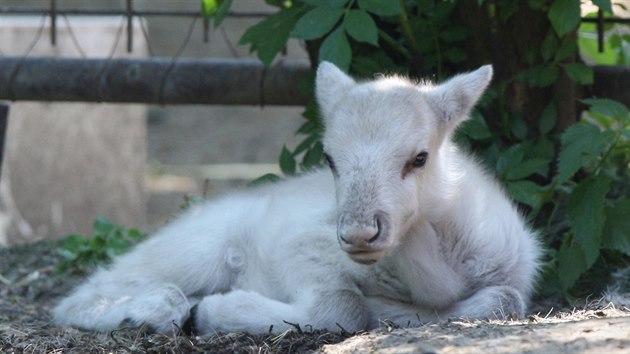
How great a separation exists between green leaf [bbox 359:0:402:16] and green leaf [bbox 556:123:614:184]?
1.04 metres

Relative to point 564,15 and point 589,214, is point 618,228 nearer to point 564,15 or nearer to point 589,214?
point 589,214

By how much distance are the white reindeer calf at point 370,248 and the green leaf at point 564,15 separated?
76cm

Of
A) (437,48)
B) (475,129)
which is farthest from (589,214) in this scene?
(437,48)

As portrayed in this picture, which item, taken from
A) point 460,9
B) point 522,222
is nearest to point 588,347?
point 522,222

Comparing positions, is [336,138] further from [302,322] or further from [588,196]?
[588,196]

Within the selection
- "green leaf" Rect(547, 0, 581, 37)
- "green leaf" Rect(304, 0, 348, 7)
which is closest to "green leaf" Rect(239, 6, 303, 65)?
"green leaf" Rect(304, 0, 348, 7)

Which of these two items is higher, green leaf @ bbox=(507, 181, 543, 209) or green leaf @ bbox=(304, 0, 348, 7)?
green leaf @ bbox=(304, 0, 348, 7)

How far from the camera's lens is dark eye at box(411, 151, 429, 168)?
14.8 feet

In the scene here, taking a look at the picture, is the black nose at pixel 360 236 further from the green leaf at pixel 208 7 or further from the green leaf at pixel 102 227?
the green leaf at pixel 102 227

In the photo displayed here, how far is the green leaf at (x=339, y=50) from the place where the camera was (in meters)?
5.11

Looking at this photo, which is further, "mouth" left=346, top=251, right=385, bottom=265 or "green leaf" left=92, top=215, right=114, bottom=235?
"green leaf" left=92, top=215, right=114, bottom=235

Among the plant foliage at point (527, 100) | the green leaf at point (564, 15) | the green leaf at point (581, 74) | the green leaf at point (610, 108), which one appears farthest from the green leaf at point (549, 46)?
the green leaf at point (610, 108)

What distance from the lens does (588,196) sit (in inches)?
209

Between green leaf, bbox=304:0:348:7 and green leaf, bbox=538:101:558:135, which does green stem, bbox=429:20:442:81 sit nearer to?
green leaf, bbox=538:101:558:135
